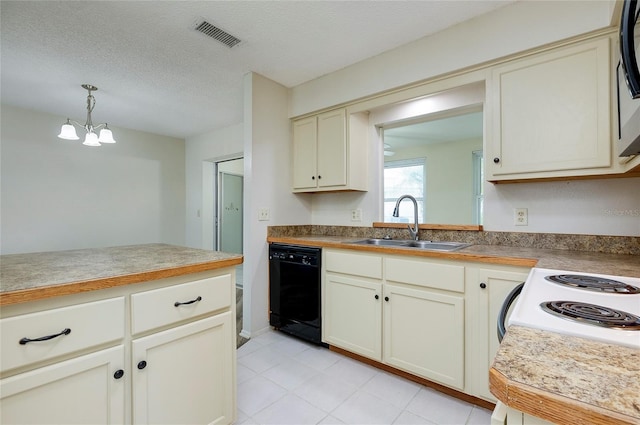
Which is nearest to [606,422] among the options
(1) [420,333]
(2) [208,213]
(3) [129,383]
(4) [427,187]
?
(3) [129,383]

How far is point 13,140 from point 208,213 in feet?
7.74

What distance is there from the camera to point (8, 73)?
2.54 m

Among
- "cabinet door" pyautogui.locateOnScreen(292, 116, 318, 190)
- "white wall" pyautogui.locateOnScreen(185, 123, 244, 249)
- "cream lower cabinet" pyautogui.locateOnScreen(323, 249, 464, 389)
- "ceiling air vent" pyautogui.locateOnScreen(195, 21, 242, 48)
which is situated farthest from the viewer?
"white wall" pyautogui.locateOnScreen(185, 123, 244, 249)

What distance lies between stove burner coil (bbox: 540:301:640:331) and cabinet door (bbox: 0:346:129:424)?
1.33 meters

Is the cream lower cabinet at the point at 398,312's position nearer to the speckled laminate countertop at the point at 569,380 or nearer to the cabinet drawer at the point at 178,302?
the cabinet drawer at the point at 178,302

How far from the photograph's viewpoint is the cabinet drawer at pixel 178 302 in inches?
42.2

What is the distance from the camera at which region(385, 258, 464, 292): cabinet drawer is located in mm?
1633

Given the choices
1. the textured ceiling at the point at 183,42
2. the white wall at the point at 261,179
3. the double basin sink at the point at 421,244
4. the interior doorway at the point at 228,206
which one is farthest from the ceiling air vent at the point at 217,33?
the interior doorway at the point at 228,206

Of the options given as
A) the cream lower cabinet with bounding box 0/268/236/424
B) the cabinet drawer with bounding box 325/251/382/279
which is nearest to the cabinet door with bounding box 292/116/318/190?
the cabinet drawer with bounding box 325/251/382/279

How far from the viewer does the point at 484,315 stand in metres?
1.55

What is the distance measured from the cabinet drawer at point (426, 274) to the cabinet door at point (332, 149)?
0.95 metres

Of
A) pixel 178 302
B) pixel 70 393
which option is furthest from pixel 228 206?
pixel 70 393

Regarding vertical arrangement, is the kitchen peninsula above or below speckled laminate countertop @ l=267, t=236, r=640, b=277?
below

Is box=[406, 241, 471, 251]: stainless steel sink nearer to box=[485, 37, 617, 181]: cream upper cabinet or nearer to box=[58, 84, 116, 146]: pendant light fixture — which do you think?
box=[485, 37, 617, 181]: cream upper cabinet
